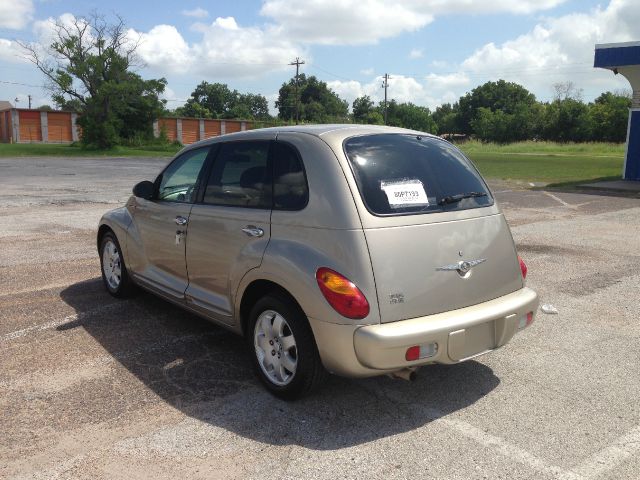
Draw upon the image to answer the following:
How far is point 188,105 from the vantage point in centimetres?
11262

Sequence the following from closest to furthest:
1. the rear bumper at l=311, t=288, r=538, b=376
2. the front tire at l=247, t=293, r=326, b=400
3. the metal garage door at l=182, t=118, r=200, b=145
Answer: the rear bumper at l=311, t=288, r=538, b=376
the front tire at l=247, t=293, r=326, b=400
the metal garage door at l=182, t=118, r=200, b=145

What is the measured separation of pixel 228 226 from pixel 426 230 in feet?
4.69

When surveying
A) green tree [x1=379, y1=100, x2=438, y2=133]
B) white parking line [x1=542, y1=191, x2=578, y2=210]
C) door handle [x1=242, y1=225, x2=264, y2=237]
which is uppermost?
green tree [x1=379, y1=100, x2=438, y2=133]

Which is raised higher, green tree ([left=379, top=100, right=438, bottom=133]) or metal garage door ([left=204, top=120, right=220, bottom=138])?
green tree ([left=379, top=100, right=438, bottom=133])

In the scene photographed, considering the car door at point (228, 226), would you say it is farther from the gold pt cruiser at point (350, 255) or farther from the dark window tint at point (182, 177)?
the dark window tint at point (182, 177)

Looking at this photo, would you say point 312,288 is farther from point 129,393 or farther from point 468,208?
point 129,393

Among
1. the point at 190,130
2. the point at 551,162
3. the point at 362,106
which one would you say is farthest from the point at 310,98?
the point at 551,162

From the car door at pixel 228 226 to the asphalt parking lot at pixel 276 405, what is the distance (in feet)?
1.80

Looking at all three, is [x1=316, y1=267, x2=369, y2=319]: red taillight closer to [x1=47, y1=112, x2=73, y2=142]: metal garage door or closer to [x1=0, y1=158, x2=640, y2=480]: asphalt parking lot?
[x1=0, y1=158, x2=640, y2=480]: asphalt parking lot

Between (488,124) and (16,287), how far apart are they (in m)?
96.4

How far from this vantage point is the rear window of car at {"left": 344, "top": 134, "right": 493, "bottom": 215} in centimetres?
357

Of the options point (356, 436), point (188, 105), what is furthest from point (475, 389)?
point (188, 105)

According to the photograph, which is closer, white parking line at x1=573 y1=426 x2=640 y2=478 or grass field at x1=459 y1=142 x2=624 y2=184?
white parking line at x1=573 y1=426 x2=640 y2=478

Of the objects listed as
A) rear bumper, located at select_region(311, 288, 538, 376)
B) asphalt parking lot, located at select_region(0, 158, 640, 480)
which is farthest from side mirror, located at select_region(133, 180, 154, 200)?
rear bumper, located at select_region(311, 288, 538, 376)
